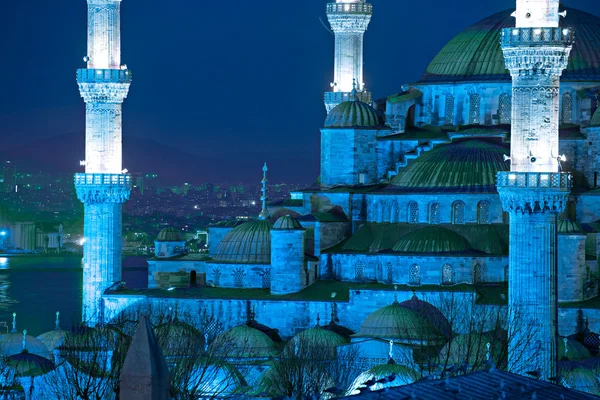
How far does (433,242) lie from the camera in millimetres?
60656

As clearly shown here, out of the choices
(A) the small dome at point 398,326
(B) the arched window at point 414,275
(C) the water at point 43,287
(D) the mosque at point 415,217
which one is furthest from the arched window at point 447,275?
(C) the water at point 43,287

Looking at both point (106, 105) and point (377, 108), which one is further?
point (377, 108)

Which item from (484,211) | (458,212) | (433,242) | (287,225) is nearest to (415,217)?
(458,212)

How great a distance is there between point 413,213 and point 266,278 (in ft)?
17.7

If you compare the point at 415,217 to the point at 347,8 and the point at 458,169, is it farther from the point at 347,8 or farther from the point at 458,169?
the point at 347,8

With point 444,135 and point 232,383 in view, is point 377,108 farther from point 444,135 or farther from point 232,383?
point 232,383

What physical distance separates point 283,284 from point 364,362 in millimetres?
7577

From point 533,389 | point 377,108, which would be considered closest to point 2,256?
point 377,108

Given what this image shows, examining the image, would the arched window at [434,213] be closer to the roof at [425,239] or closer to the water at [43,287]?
the roof at [425,239]

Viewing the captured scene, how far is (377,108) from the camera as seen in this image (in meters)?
71.6

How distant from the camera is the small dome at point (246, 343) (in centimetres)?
5650

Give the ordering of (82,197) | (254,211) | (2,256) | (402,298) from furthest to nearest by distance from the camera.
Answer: (2,256)
(254,211)
(82,197)
(402,298)

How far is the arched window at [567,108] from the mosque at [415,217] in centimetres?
7

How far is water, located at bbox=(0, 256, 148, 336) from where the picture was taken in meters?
93.2
